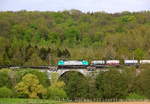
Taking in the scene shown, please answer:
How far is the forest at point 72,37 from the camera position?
93.8 metres

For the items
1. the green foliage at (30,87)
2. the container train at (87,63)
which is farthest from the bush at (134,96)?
the green foliage at (30,87)

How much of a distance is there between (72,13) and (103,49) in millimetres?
68250

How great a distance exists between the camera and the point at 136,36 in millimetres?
115938

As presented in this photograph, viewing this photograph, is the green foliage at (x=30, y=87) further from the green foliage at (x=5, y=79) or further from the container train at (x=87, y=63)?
the container train at (x=87, y=63)

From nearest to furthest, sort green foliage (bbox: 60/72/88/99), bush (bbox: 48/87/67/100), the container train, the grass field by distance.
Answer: the grass field < bush (bbox: 48/87/67/100) < green foliage (bbox: 60/72/88/99) < the container train

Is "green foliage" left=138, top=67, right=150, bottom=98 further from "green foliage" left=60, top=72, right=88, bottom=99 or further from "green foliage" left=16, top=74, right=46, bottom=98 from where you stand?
"green foliage" left=16, top=74, right=46, bottom=98

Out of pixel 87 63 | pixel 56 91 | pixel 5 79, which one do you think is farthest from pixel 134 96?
pixel 5 79

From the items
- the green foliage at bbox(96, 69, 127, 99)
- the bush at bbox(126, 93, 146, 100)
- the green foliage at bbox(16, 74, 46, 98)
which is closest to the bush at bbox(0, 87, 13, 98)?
the green foliage at bbox(16, 74, 46, 98)

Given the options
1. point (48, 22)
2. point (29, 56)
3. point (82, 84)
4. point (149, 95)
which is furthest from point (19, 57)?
point (48, 22)

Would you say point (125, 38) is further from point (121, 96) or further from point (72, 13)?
point (72, 13)

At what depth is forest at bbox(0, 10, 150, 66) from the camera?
9381 cm

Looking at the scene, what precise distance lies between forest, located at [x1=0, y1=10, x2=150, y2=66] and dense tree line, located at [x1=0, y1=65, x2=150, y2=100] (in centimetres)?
1974

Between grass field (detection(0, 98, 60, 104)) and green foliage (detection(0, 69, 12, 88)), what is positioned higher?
green foliage (detection(0, 69, 12, 88))

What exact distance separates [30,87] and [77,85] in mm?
7668
